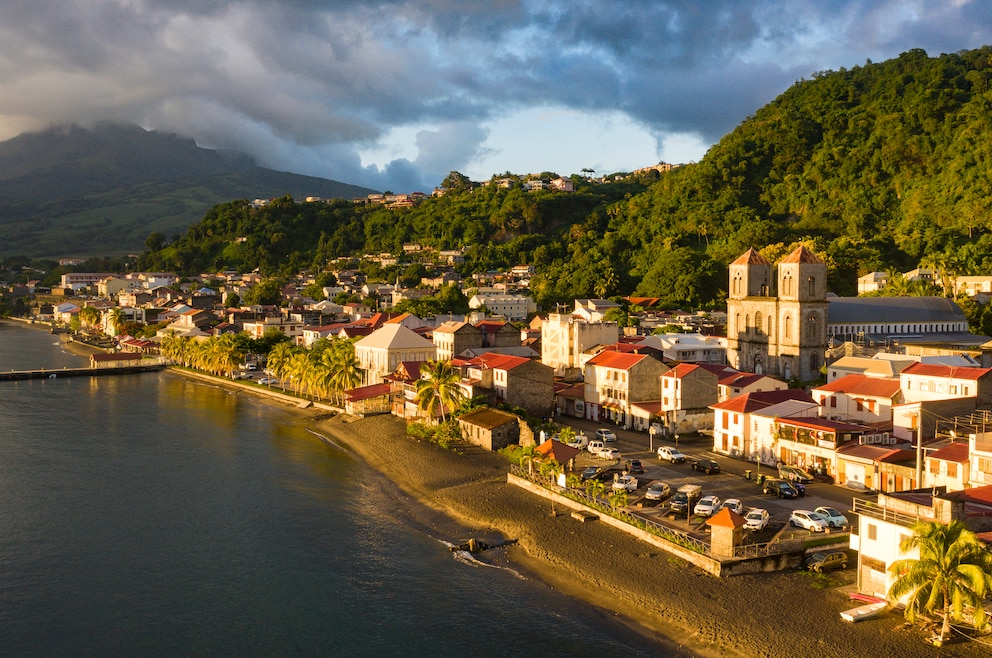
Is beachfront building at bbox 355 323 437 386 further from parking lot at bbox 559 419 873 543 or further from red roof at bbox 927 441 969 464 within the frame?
red roof at bbox 927 441 969 464

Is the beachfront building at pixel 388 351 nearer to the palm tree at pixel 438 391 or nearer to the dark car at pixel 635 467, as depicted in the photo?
the palm tree at pixel 438 391

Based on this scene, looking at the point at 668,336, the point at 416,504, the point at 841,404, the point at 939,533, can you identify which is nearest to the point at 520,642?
the point at 939,533

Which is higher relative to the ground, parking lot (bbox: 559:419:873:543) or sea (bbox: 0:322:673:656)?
parking lot (bbox: 559:419:873:543)

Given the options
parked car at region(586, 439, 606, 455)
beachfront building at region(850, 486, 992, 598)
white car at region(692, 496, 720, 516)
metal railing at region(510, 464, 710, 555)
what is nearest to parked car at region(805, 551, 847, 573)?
beachfront building at region(850, 486, 992, 598)

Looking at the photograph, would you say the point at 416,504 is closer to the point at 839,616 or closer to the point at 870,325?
the point at 839,616

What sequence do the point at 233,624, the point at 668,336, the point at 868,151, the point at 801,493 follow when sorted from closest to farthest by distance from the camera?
the point at 233,624, the point at 801,493, the point at 668,336, the point at 868,151

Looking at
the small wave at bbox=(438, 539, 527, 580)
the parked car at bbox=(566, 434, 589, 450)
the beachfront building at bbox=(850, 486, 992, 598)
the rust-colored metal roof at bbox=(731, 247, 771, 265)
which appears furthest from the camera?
the rust-colored metal roof at bbox=(731, 247, 771, 265)

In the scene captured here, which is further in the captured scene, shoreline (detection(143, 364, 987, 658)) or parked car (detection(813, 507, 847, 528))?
parked car (detection(813, 507, 847, 528))
